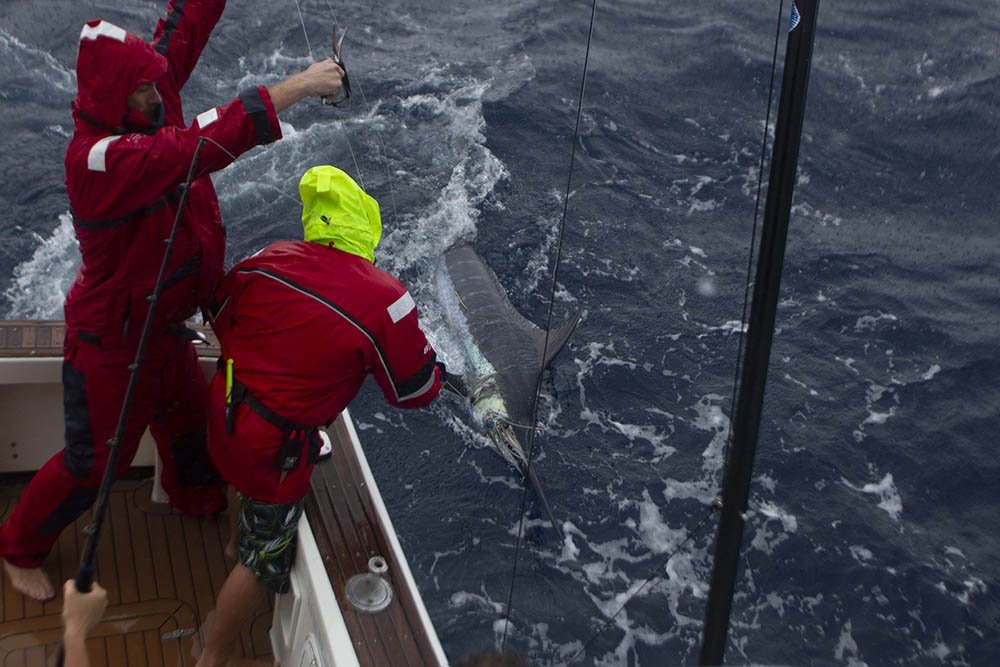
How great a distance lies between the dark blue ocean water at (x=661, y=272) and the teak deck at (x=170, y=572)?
5.78 ft

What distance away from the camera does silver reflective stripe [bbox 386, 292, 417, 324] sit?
2635 mm

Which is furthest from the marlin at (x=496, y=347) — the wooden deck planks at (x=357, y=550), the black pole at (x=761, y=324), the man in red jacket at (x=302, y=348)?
the black pole at (x=761, y=324)

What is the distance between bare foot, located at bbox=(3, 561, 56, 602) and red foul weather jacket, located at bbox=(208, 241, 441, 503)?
1.07 meters

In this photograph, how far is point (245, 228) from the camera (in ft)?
24.0

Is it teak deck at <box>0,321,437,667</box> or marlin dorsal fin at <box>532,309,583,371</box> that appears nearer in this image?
teak deck at <box>0,321,437,667</box>

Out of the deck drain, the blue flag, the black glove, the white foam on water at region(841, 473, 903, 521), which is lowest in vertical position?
the white foam on water at region(841, 473, 903, 521)

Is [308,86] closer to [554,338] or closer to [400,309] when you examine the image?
[400,309]

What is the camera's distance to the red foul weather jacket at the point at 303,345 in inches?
103

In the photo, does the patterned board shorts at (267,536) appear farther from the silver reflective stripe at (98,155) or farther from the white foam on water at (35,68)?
the white foam on water at (35,68)

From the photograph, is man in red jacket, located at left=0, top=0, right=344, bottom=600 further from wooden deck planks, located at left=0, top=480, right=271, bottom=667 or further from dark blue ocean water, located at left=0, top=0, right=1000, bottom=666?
dark blue ocean water, located at left=0, top=0, right=1000, bottom=666

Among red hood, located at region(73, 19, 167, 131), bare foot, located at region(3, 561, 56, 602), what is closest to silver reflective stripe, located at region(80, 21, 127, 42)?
red hood, located at region(73, 19, 167, 131)

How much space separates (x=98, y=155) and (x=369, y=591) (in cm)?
158

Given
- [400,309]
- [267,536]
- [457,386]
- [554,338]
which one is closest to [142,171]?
[400,309]

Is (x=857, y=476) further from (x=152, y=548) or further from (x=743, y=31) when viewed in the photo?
(x=743, y=31)
